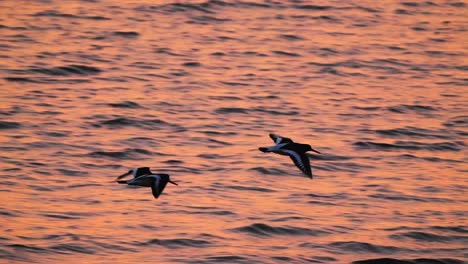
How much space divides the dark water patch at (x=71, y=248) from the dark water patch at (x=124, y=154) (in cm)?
387

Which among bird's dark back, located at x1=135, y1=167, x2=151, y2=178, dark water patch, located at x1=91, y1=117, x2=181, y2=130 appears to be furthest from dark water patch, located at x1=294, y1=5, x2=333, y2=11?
bird's dark back, located at x1=135, y1=167, x2=151, y2=178

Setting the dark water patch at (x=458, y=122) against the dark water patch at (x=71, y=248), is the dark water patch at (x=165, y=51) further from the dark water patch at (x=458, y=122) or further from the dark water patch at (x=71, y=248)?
the dark water patch at (x=71, y=248)

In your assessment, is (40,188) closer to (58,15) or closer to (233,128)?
(233,128)

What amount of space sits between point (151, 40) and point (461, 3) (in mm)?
8741

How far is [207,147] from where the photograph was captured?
20.4m

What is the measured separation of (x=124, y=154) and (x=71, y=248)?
4.21 metres

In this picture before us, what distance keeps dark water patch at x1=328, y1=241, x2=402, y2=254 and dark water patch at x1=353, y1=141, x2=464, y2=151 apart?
4303mm

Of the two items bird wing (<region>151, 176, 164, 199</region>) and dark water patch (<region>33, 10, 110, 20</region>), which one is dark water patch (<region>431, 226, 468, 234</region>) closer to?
bird wing (<region>151, 176, 164, 199</region>)

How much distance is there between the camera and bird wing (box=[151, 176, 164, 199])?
1419 centimetres

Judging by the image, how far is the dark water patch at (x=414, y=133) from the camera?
860 inches

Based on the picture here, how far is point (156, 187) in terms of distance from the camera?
14336mm

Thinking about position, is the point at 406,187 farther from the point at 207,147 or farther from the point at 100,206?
the point at 100,206

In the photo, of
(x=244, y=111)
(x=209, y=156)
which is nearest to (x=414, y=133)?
(x=244, y=111)

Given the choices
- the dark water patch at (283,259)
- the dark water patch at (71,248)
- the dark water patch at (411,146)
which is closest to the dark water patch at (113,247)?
the dark water patch at (71,248)
